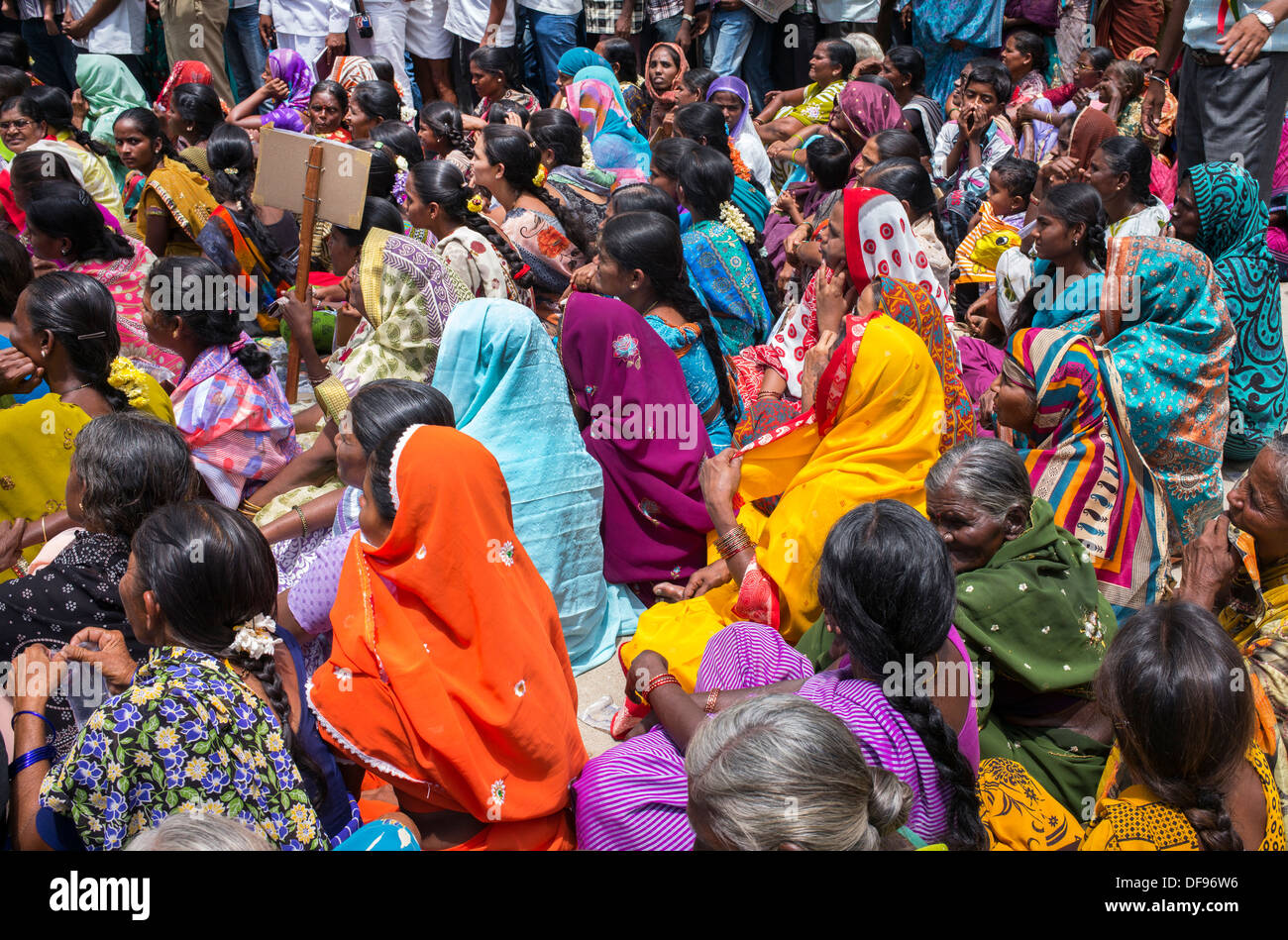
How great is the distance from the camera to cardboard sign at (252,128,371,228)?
189 inches

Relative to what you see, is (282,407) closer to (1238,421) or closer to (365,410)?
(365,410)

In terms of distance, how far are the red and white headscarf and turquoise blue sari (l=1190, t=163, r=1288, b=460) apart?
5.75 ft

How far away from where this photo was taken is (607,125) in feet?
27.1

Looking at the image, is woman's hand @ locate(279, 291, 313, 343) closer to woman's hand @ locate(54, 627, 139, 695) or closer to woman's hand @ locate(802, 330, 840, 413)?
woman's hand @ locate(802, 330, 840, 413)

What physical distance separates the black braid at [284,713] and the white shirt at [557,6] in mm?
9534

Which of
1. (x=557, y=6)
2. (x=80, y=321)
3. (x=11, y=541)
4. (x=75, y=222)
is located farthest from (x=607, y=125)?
(x=11, y=541)

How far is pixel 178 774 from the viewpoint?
2.02 metres

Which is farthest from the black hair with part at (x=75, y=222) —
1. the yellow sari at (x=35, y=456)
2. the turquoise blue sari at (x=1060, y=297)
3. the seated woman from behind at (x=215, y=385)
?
the turquoise blue sari at (x=1060, y=297)

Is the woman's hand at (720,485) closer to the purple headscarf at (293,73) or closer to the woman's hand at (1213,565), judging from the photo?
the woman's hand at (1213,565)

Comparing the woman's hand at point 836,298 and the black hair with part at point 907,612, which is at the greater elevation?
the woman's hand at point 836,298

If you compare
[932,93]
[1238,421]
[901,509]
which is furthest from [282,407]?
[932,93]

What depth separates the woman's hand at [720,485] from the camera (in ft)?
11.7

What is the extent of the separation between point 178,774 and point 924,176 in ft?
15.0

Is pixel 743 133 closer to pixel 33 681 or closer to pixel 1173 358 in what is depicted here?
pixel 1173 358
